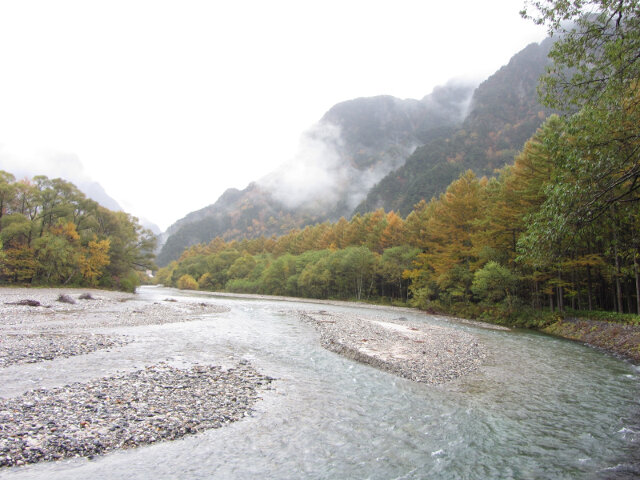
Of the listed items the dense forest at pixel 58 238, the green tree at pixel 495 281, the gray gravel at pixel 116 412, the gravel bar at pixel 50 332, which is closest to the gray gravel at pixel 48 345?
the gravel bar at pixel 50 332

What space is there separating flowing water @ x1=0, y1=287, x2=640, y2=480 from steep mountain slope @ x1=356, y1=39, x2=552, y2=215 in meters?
120

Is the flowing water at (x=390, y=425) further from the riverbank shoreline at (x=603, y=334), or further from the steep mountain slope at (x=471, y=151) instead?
the steep mountain slope at (x=471, y=151)

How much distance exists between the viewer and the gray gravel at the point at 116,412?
7.41 metres

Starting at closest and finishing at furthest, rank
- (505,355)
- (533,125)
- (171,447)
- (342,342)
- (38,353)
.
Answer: (171,447) → (38,353) → (505,355) → (342,342) → (533,125)

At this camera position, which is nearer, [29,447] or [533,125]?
[29,447]

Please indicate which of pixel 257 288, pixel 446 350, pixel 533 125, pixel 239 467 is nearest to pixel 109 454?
pixel 239 467

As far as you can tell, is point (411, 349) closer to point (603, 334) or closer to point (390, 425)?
point (390, 425)

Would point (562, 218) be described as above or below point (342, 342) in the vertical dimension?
above

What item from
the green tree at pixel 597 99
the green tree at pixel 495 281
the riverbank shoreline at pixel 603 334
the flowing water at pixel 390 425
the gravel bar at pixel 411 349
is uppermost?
the green tree at pixel 597 99

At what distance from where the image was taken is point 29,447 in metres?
7.16

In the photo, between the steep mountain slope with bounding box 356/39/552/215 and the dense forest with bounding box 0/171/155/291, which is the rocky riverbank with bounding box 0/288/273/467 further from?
the steep mountain slope with bounding box 356/39/552/215

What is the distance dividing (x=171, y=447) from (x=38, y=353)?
11.3 meters

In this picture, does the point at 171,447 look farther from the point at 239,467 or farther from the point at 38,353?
the point at 38,353

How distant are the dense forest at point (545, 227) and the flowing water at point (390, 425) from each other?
17.5ft
